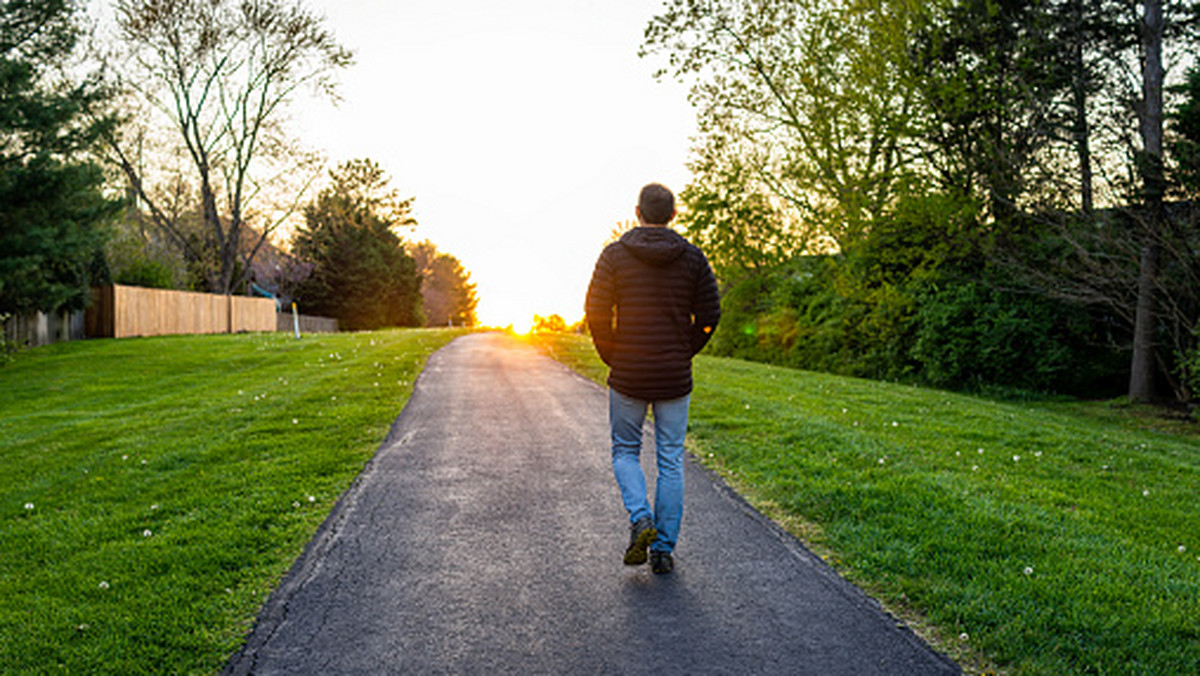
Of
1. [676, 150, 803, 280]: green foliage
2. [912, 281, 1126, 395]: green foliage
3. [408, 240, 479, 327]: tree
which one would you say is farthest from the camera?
[408, 240, 479, 327]: tree

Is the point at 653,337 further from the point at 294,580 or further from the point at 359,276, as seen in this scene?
the point at 359,276

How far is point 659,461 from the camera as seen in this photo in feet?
14.5

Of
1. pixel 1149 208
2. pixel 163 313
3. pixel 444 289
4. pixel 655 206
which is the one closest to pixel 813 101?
pixel 1149 208

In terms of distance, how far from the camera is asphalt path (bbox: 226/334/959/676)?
3.31 meters

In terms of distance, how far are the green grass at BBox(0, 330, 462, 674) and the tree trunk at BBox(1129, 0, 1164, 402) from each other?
14.9 meters

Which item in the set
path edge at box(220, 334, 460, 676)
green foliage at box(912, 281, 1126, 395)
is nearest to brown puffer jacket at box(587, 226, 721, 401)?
path edge at box(220, 334, 460, 676)

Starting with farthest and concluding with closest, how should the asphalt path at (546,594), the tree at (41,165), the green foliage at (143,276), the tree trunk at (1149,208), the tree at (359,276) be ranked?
1. the tree at (359,276)
2. the green foliage at (143,276)
3. the tree at (41,165)
4. the tree trunk at (1149,208)
5. the asphalt path at (546,594)

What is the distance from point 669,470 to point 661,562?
0.56 metres

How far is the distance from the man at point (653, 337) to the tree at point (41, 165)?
19.8 metres

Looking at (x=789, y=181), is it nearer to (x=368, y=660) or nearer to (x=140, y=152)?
(x=368, y=660)

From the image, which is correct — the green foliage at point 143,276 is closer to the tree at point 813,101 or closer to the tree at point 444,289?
the tree at point 813,101

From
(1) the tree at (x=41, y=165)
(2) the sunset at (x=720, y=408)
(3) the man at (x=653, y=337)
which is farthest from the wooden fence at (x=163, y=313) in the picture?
(3) the man at (x=653, y=337)

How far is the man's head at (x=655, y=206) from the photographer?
4305 mm

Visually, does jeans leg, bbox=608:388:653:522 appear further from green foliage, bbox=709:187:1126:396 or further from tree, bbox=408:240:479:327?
tree, bbox=408:240:479:327
